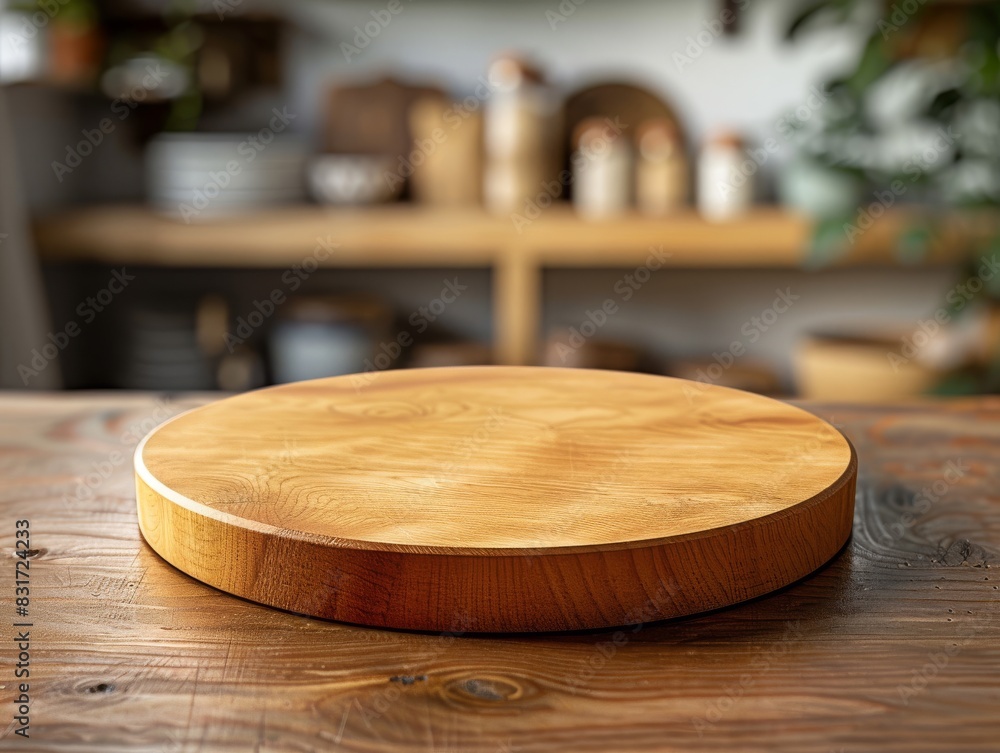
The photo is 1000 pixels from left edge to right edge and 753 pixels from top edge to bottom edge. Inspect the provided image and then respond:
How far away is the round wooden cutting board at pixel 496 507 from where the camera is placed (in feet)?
1.96

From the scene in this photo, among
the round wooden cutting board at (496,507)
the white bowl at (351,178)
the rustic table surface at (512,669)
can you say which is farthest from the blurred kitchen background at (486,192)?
the rustic table surface at (512,669)

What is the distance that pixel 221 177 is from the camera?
9.59ft

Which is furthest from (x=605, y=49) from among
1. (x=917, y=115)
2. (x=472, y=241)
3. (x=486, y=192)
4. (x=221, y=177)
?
(x=221, y=177)

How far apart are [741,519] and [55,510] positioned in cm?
52

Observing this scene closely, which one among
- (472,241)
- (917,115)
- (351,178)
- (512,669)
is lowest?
(472,241)

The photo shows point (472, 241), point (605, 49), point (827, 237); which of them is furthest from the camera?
point (605, 49)

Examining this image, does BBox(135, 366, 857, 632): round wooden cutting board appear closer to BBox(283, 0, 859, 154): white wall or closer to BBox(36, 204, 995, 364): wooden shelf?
BBox(36, 204, 995, 364): wooden shelf

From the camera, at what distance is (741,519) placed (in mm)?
633

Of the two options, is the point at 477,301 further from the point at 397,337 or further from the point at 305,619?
the point at 305,619

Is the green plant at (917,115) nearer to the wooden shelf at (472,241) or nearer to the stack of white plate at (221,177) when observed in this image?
the wooden shelf at (472,241)

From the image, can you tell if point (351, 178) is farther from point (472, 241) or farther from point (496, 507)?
point (496, 507)

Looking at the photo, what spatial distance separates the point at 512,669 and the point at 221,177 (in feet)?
8.45

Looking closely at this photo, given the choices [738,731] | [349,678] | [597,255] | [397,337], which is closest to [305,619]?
[349,678]

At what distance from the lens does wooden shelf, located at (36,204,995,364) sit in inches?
112
